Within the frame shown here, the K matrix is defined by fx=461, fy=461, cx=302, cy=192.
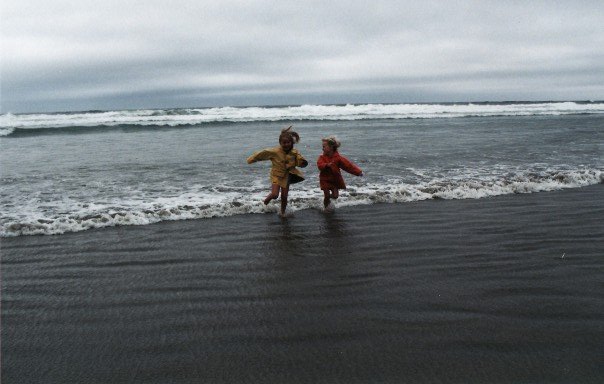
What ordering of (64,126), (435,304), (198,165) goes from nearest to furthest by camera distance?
(435,304), (198,165), (64,126)

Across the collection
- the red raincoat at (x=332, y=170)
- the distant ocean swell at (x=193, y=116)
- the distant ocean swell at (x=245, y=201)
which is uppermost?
the distant ocean swell at (x=193, y=116)

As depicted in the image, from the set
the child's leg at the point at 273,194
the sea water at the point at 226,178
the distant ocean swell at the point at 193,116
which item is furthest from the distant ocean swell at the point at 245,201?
the distant ocean swell at the point at 193,116

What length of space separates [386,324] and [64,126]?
31.5 meters

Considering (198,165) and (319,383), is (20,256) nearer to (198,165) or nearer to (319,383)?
(319,383)

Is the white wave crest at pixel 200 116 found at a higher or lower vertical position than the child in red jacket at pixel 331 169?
higher

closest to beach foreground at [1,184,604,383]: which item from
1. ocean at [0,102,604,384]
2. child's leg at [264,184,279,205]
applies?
ocean at [0,102,604,384]

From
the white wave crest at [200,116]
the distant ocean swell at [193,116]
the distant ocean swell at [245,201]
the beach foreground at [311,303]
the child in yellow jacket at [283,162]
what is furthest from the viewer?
the white wave crest at [200,116]

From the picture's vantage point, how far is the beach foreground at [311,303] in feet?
9.33

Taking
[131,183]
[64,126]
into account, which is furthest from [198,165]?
[64,126]

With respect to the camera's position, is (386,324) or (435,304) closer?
(386,324)

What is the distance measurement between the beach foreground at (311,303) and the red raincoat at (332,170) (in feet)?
3.98

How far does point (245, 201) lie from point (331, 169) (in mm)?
1593

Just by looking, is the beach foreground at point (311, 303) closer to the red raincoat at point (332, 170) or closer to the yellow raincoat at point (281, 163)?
the yellow raincoat at point (281, 163)

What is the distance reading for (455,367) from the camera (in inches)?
109
